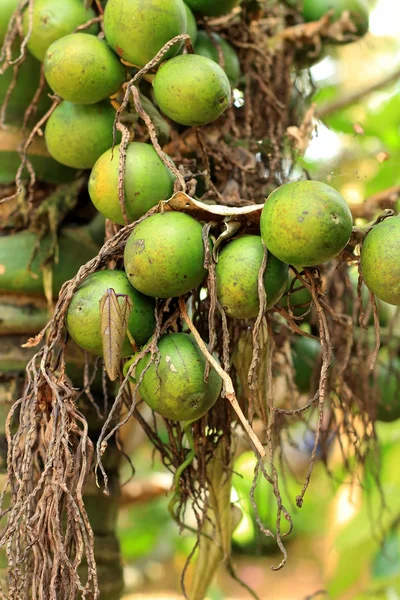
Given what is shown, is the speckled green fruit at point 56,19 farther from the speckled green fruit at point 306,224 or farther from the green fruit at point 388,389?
the green fruit at point 388,389

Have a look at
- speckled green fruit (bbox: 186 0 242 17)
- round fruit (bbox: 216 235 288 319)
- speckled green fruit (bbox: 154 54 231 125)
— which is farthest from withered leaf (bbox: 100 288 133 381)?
speckled green fruit (bbox: 186 0 242 17)

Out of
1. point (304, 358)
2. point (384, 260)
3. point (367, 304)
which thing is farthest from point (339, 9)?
point (384, 260)

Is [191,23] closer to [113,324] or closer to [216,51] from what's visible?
[216,51]

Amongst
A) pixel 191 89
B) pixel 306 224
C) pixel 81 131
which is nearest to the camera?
pixel 306 224

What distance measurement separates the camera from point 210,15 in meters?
1.14

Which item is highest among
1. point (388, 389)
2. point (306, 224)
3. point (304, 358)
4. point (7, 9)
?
point (7, 9)

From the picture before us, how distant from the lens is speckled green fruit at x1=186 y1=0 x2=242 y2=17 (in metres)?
1.10

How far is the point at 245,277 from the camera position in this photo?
817 mm

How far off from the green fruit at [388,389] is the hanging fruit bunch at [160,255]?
8.6 inches

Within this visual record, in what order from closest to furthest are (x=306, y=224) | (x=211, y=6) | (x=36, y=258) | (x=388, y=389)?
(x=306, y=224), (x=211, y=6), (x=36, y=258), (x=388, y=389)

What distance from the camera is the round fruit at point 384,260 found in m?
0.78

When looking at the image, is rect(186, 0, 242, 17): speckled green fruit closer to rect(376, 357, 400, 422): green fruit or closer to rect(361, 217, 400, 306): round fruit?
rect(361, 217, 400, 306): round fruit

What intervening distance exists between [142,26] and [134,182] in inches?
8.6

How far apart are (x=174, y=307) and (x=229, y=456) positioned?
0.93 ft
